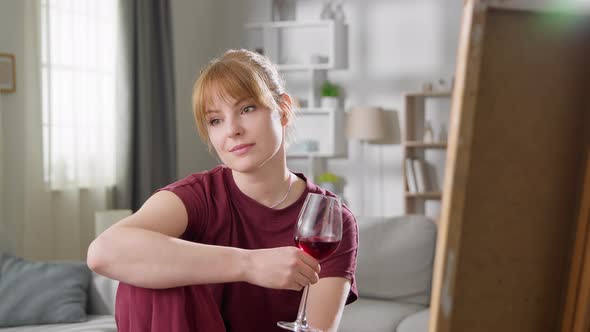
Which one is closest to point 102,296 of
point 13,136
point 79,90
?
point 13,136

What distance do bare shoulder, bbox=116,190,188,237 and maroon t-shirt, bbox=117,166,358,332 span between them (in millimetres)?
54

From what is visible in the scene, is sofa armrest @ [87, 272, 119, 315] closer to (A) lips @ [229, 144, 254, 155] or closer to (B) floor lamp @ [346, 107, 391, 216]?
(A) lips @ [229, 144, 254, 155]

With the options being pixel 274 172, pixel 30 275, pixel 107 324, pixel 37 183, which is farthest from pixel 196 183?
pixel 37 183

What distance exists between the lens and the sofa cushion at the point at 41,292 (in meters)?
3.55

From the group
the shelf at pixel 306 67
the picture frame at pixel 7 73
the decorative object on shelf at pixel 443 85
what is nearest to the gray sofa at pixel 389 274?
the picture frame at pixel 7 73

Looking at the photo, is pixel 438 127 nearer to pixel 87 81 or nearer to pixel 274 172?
pixel 87 81

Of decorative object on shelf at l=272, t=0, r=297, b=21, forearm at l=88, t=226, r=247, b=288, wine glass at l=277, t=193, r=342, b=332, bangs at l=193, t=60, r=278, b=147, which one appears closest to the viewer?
wine glass at l=277, t=193, r=342, b=332

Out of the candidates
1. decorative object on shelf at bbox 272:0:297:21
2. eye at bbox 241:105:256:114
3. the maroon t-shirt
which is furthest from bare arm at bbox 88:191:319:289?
decorative object on shelf at bbox 272:0:297:21

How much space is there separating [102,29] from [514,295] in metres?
5.19

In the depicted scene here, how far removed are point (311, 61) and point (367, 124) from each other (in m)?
0.77

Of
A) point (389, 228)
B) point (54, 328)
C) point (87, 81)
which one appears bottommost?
point (54, 328)

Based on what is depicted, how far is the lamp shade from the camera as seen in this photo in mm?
6543

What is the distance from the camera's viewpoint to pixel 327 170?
23.3 ft

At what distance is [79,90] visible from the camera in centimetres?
545
